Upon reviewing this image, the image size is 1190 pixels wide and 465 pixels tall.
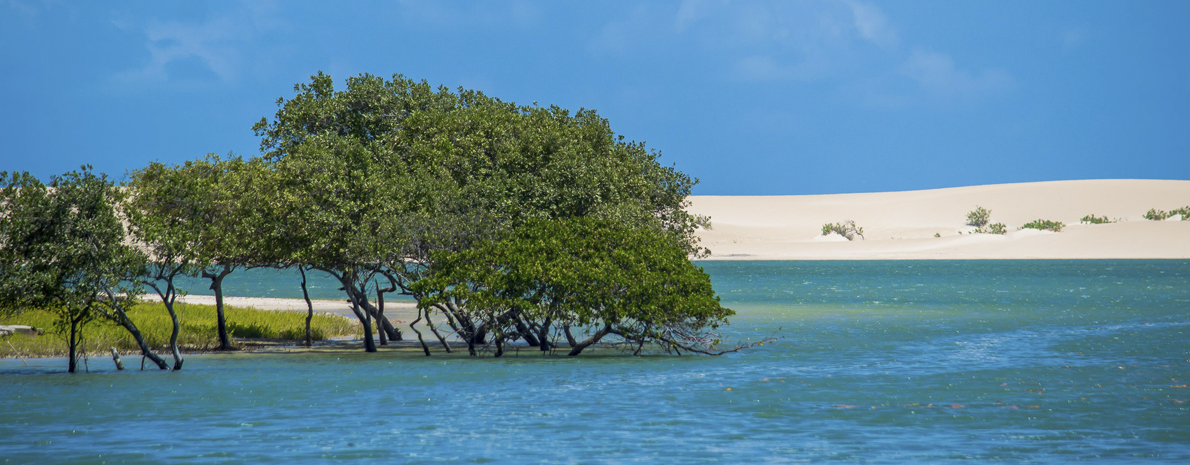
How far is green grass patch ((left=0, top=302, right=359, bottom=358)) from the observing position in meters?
28.8

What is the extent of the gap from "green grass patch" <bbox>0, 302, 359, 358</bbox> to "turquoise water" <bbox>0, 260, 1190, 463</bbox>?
127 centimetres

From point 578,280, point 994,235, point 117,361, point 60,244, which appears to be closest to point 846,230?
point 994,235

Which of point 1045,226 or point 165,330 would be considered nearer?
point 165,330

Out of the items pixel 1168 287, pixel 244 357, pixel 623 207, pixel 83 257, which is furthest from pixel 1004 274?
pixel 83 257

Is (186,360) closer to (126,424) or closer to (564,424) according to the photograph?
(126,424)

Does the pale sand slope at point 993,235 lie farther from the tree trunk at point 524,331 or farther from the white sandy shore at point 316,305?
the tree trunk at point 524,331

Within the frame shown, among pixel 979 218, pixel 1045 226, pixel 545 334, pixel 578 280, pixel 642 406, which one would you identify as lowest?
pixel 642 406

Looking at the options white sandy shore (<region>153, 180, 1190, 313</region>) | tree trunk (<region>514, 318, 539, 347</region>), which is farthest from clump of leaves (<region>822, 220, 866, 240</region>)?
tree trunk (<region>514, 318, 539, 347</region>)

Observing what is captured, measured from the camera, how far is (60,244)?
2120 centimetres

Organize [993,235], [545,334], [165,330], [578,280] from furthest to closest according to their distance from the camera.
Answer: [993,235] < [165,330] < [545,334] < [578,280]

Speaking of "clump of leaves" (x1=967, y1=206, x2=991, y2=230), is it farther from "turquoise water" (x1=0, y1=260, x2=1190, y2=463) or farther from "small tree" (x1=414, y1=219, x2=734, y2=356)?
"small tree" (x1=414, y1=219, x2=734, y2=356)

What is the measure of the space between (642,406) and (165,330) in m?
16.9

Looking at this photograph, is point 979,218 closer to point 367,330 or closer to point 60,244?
point 367,330

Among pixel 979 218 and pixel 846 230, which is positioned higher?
pixel 979 218
